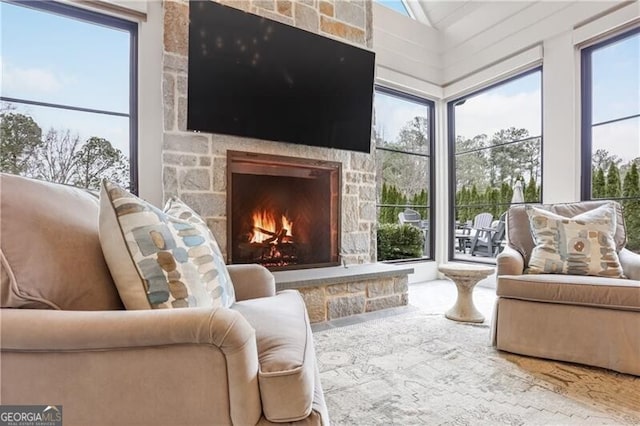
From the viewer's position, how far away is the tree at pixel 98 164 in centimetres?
223

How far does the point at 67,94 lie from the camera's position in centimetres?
221

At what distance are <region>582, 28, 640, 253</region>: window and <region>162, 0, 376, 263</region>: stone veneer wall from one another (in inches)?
74.4

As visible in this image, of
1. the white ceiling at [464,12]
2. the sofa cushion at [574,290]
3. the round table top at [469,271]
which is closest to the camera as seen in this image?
the sofa cushion at [574,290]

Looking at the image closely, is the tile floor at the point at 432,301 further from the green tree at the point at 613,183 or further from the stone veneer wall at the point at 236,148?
the green tree at the point at 613,183

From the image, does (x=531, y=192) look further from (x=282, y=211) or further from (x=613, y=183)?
(x=282, y=211)

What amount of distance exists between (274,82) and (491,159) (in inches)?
99.5

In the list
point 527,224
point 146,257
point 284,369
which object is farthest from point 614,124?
point 146,257

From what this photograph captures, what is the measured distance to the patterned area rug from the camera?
4.17 feet

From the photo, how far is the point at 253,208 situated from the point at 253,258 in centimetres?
39

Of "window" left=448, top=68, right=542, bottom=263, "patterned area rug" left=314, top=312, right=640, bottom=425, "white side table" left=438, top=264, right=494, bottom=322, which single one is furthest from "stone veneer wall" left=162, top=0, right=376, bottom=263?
"window" left=448, top=68, right=542, bottom=263

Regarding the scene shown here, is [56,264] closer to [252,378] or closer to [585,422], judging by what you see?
[252,378]

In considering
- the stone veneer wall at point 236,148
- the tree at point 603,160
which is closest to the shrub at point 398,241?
the stone veneer wall at point 236,148

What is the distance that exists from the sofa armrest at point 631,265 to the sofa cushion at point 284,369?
6.36 ft

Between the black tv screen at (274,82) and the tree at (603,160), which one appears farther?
the tree at (603,160)
